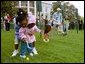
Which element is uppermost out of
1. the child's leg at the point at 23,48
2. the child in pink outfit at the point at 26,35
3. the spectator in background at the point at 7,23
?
the child in pink outfit at the point at 26,35

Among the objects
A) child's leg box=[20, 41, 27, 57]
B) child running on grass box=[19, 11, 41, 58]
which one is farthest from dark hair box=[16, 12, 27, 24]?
child's leg box=[20, 41, 27, 57]

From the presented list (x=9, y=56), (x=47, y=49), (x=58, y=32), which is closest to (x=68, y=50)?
(x=47, y=49)

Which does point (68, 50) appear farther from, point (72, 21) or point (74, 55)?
point (72, 21)

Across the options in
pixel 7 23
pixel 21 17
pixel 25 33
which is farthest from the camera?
pixel 7 23

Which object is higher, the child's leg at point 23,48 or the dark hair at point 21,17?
the dark hair at point 21,17

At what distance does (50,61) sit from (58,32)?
535 inches

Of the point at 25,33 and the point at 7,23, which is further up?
the point at 25,33

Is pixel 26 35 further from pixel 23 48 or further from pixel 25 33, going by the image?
pixel 23 48

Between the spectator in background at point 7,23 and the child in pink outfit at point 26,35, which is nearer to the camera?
the child in pink outfit at point 26,35

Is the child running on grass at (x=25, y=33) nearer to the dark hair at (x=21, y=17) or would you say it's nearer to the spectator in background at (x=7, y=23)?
the dark hair at (x=21, y=17)

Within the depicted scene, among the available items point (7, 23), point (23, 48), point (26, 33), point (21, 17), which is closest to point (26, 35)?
point (26, 33)

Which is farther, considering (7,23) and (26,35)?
(7,23)

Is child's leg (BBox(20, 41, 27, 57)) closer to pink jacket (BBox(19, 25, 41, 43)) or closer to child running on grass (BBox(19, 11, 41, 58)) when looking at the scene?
child running on grass (BBox(19, 11, 41, 58))

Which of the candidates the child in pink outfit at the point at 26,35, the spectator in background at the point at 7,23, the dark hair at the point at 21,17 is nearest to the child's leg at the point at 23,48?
the child in pink outfit at the point at 26,35
